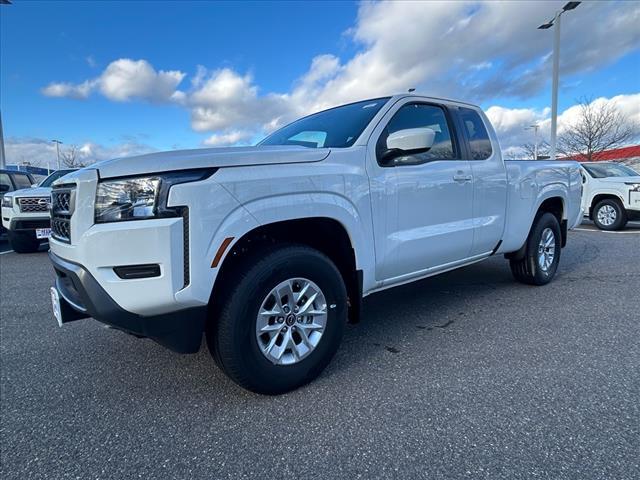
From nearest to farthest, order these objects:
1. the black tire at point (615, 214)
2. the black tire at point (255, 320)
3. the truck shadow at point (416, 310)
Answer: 1. the black tire at point (255, 320)
2. the truck shadow at point (416, 310)
3. the black tire at point (615, 214)

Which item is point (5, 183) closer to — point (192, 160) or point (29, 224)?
point (29, 224)

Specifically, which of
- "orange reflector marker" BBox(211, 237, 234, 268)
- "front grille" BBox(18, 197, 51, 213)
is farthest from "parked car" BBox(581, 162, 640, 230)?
"front grille" BBox(18, 197, 51, 213)

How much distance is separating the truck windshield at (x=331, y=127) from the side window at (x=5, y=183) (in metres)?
8.41

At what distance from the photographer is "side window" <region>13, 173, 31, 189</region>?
948 centimetres

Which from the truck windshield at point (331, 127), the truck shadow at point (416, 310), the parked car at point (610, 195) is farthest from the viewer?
the parked car at point (610, 195)

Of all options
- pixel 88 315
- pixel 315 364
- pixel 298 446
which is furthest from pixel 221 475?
pixel 88 315

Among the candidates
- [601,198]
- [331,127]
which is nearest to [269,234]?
[331,127]

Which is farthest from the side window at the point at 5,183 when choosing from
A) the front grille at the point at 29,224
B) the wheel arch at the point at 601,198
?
the wheel arch at the point at 601,198

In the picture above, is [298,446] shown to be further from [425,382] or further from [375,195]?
[375,195]

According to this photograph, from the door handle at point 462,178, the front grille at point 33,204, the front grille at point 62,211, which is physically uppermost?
the front grille at point 33,204

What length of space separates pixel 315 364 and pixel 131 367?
1.34 meters

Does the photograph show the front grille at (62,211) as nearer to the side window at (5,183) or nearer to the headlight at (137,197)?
the headlight at (137,197)

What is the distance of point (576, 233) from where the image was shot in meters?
9.61

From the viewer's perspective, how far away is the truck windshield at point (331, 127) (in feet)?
9.70
